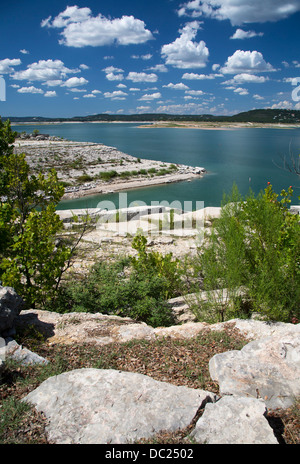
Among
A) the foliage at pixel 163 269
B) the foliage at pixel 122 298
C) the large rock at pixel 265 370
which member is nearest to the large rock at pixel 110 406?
the large rock at pixel 265 370

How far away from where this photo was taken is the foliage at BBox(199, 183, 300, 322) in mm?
5434

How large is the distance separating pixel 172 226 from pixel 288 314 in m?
9.26

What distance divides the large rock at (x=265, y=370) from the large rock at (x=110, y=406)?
0.47 m

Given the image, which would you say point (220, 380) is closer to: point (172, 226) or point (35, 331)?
point (35, 331)

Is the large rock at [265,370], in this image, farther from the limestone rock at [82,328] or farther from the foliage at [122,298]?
the foliage at [122,298]

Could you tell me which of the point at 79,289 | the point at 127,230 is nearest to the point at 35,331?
the point at 79,289

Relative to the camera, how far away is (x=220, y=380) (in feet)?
11.9

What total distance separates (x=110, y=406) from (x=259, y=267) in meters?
3.68

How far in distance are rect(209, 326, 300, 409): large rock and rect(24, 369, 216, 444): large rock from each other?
1.54 ft

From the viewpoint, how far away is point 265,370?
376cm

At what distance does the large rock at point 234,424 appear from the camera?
2.64m

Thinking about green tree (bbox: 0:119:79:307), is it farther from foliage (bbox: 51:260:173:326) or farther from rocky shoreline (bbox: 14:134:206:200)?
rocky shoreline (bbox: 14:134:206:200)

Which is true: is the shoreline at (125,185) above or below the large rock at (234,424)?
above
